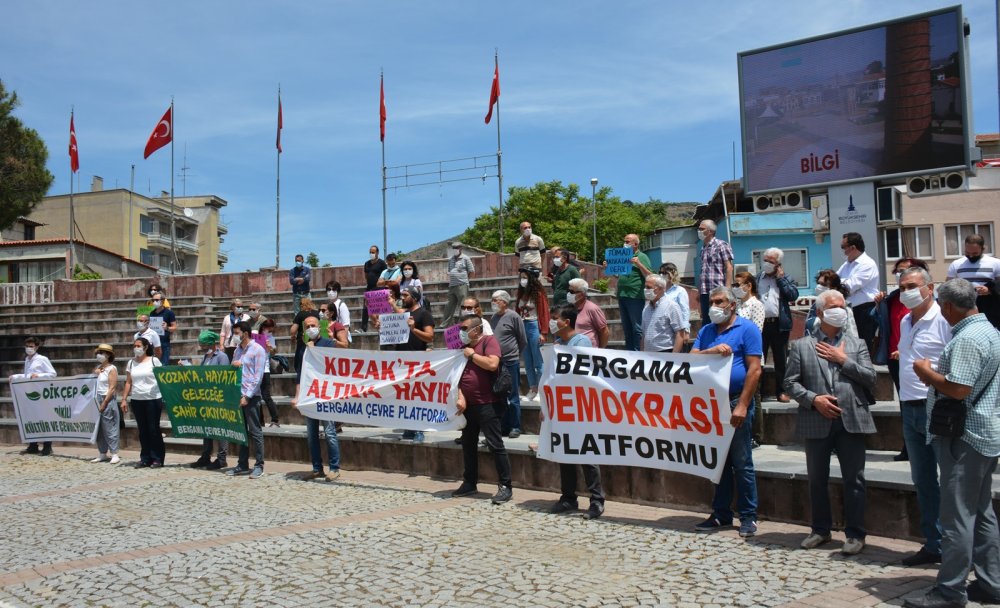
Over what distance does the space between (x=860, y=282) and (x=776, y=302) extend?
3.79ft

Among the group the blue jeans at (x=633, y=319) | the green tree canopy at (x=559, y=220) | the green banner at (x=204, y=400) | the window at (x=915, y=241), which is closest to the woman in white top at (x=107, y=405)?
the green banner at (x=204, y=400)

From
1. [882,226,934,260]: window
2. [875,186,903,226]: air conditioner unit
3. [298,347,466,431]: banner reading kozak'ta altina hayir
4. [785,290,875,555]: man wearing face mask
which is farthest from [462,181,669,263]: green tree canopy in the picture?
[785,290,875,555]: man wearing face mask

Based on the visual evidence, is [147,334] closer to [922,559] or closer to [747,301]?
[747,301]

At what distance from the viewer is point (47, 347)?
24.8 metres

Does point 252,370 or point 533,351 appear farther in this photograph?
point 533,351

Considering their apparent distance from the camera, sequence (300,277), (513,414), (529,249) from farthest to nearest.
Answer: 1. (300,277)
2. (529,249)
3. (513,414)

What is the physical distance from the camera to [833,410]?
650 centimetres

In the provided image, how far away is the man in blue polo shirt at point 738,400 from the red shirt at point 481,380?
273cm

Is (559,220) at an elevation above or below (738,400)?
above

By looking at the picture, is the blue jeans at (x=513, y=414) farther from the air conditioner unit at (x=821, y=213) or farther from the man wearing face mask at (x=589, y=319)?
the air conditioner unit at (x=821, y=213)

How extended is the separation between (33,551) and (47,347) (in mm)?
19187

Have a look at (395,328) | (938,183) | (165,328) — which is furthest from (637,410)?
(165,328)

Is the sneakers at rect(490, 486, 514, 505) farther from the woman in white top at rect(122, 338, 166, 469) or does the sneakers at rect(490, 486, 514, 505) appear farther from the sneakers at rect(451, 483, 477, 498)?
the woman in white top at rect(122, 338, 166, 469)

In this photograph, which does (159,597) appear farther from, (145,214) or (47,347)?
(145,214)
